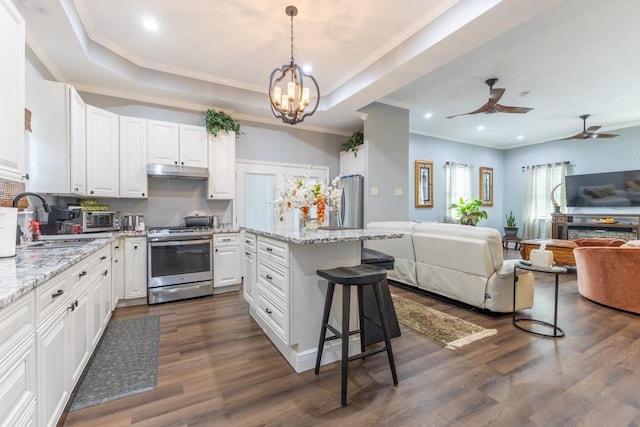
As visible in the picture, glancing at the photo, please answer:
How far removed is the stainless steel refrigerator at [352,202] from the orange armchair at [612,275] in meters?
2.94

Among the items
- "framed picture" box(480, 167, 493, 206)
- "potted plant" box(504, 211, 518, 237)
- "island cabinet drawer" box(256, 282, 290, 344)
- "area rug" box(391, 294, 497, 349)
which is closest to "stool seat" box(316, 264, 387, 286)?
"island cabinet drawer" box(256, 282, 290, 344)

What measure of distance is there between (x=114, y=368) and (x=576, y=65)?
240 inches

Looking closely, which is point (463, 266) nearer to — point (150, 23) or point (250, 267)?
point (250, 267)

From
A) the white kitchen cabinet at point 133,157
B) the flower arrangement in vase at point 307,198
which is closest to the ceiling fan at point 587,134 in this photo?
the flower arrangement in vase at point 307,198

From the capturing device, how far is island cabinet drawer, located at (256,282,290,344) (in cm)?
214

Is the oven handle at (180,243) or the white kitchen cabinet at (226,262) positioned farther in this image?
the white kitchen cabinet at (226,262)

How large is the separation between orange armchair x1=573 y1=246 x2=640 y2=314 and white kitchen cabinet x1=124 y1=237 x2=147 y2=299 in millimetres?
5481

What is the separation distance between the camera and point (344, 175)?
5332mm

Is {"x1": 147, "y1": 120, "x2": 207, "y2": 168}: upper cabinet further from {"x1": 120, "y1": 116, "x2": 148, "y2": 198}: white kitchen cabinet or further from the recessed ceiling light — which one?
the recessed ceiling light

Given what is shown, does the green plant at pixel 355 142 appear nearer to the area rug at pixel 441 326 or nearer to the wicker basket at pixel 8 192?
the area rug at pixel 441 326

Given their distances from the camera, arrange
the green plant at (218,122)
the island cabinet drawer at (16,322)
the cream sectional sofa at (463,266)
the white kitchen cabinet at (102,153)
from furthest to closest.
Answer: the green plant at (218,122) < the white kitchen cabinet at (102,153) < the cream sectional sofa at (463,266) < the island cabinet drawer at (16,322)

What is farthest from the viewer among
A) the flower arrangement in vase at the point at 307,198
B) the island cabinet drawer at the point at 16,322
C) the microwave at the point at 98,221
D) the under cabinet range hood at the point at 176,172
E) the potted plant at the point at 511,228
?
the potted plant at the point at 511,228

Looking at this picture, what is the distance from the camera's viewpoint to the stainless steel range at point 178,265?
139 inches

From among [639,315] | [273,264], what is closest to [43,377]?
[273,264]
